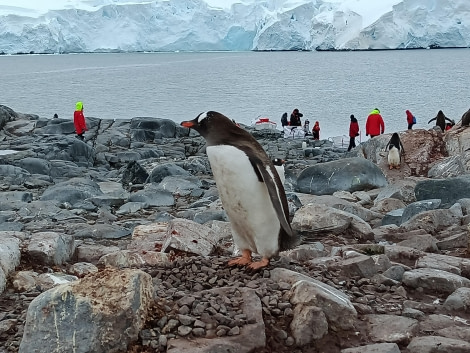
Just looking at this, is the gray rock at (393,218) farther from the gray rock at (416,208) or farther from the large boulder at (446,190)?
the large boulder at (446,190)

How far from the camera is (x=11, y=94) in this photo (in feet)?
161

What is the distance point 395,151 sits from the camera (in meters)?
11.8

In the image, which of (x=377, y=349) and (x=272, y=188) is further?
(x=272, y=188)

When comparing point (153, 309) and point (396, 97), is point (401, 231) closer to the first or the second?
point (153, 309)

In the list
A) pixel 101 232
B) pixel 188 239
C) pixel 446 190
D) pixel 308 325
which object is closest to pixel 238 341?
pixel 308 325

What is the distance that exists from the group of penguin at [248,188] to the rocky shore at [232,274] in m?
0.19

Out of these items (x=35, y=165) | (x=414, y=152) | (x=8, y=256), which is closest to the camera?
(x=8, y=256)

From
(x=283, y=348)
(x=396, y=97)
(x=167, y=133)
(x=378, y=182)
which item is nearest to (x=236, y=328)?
(x=283, y=348)

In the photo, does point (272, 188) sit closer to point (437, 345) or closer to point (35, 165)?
point (437, 345)

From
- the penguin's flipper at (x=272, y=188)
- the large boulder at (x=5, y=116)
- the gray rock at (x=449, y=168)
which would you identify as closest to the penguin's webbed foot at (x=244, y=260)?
the penguin's flipper at (x=272, y=188)

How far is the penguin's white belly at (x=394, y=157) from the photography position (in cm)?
1181

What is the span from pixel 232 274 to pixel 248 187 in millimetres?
557

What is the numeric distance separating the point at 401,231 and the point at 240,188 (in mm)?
3032

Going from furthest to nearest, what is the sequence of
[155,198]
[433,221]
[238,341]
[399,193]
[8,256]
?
[155,198], [399,193], [433,221], [8,256], [238,341]
